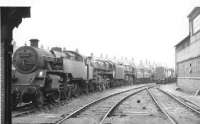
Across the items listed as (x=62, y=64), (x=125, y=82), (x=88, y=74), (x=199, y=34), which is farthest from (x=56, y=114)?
(x=125, y=82)

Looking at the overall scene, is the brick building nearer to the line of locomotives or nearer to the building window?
the building window

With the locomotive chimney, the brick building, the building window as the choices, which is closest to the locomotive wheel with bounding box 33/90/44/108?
the locomotive chimney

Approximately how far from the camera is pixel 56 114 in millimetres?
11586

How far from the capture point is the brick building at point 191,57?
2286 cm

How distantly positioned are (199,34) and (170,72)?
39820 millimetres

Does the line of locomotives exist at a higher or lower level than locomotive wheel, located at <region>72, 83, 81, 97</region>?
higher

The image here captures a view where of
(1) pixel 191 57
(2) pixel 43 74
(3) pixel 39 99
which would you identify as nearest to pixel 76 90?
(2) pixel 43 74

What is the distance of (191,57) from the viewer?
994 inches

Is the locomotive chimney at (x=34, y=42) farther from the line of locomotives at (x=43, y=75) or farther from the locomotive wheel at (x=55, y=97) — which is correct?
the locomotive wheel at (x=55, y=97)

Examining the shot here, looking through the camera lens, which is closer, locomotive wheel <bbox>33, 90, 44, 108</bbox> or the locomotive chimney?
locomotive wheel <bbox>33, 90, 44, 108</bbox>

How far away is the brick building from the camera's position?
22.9 meters

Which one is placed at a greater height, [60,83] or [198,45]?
[198,45]

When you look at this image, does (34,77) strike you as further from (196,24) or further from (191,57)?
(191,57)

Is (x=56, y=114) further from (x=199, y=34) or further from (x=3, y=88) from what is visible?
(x=199, y=34)
